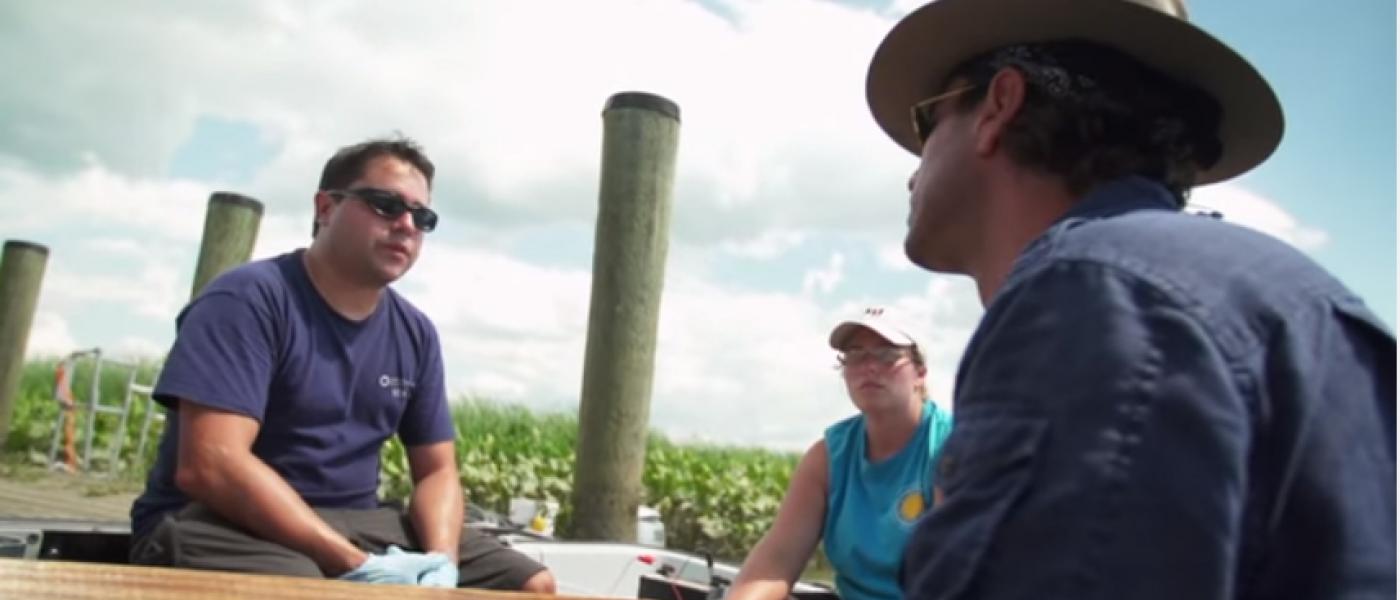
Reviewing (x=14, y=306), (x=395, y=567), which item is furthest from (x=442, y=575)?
(x=14, y=306)

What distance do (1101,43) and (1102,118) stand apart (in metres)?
0.14

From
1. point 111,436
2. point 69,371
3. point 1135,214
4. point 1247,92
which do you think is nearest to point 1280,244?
point 1135,214

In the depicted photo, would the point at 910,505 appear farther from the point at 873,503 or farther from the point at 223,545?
the point at 223,545

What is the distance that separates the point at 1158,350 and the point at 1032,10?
2.53 feet

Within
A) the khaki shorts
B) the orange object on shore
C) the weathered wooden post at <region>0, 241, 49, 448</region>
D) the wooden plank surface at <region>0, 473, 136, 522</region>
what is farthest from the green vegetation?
the khaki shorts

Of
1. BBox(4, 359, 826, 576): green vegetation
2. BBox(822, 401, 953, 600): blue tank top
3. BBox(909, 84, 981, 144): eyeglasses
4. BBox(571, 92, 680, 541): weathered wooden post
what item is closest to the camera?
BBox(909, 84, 981, 144): eyeglasses

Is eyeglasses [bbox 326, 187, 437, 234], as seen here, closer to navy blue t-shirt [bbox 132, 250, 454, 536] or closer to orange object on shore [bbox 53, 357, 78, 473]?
navy blue t-shirt [bbox 132, 250, 454, 536]

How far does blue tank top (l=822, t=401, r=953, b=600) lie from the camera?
125 inches

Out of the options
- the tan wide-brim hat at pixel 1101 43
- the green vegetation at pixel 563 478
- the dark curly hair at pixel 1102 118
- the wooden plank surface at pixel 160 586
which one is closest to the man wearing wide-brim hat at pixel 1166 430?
the dark curly hair at pixel 1102 118

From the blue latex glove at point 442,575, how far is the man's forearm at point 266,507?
0.17m

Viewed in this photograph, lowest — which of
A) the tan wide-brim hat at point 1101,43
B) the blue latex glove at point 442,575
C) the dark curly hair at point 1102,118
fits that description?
the blue latex glove at point 442,575

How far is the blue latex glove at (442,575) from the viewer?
9.34 ft

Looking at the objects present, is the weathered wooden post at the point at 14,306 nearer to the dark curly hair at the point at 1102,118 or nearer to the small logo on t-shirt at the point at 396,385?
the small logo on t-shirt at the point at 396,385

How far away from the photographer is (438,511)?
10.8 feet
